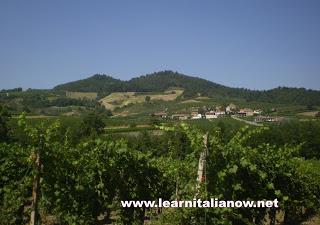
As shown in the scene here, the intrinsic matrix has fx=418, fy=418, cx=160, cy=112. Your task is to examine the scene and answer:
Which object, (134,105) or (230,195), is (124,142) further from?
(134,105)

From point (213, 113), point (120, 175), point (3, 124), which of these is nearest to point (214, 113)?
point (213, 113)

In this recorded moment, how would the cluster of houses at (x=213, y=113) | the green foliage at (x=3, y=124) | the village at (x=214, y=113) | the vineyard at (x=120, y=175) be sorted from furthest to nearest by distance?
the cluster of houses at (x=213, y=113) → the village at (x=214, y=113) → the green foliage at (x=3, y=124) → the vineyard at (x=120, y=175)

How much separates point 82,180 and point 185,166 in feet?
9.41

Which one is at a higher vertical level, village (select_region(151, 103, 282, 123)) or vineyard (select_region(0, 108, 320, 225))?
vineyard (select_region(0, 108, 320, 225))

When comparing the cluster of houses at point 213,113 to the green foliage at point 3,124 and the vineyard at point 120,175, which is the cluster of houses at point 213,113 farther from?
the vineyard at point 120,175

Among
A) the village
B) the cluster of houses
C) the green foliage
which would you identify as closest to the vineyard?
the green foliage

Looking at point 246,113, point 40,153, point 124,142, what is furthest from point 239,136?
point 246,113

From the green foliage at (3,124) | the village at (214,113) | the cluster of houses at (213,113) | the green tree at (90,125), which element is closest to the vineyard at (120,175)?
the green foliage at (3,124)

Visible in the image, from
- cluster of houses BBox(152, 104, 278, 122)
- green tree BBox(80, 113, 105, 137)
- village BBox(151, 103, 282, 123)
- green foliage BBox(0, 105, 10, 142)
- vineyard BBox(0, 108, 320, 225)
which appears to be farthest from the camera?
cluster of houses BBox(152, 104, 278, 122)

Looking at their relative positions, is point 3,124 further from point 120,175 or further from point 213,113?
point 213,113

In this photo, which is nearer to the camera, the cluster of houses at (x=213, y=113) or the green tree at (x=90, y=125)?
the green tree at (x=90, y=125)

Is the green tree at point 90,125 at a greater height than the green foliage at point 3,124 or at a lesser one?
lesser

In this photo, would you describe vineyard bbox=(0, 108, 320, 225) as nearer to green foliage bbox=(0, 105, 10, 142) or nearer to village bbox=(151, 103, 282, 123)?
green foliage bbox=(0, 105, 10, 142)

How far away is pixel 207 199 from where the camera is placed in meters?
8.51
